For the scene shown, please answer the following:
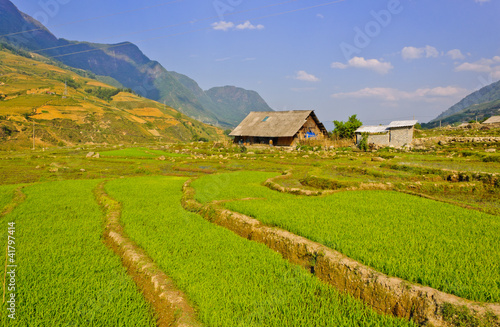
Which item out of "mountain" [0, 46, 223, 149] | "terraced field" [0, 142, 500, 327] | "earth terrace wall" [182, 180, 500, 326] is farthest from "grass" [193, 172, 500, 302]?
"mountain" [0, 46, 223, 149]

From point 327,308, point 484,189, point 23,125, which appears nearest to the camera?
point 327,308

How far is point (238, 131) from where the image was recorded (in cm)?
4122

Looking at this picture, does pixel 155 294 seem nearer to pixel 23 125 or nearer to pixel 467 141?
pixel 467 141

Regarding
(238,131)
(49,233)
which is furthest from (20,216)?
(238,131)

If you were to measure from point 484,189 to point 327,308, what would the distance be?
35.9ft

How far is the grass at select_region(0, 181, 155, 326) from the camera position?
329cm

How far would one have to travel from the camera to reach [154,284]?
400 centimetres

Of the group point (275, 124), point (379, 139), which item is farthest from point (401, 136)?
point (275, 124)

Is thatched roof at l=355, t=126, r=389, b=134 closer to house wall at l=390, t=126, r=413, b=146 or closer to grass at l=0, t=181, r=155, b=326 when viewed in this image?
house wall at l=390, t=126, r=413, b=146

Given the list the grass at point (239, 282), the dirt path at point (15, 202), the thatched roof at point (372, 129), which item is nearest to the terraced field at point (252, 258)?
the grass at point (239, 282)

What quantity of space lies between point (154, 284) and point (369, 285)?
3.27m

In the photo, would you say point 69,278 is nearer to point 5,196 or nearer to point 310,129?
point 5,196

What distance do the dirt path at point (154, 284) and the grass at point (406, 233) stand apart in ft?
9.12

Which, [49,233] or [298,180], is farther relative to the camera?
[298,180]
